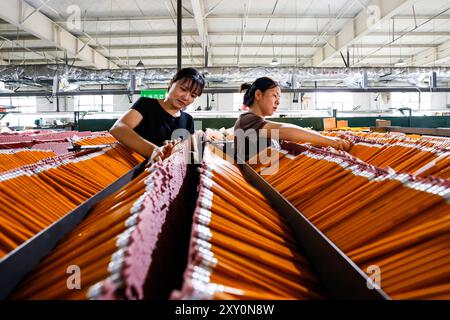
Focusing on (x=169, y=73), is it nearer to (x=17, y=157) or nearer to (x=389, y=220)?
(x=17, y=157)

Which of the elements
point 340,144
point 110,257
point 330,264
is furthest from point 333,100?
point 110,257

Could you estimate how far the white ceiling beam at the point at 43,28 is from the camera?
6531 millimetres

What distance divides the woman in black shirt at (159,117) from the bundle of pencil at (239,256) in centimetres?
97

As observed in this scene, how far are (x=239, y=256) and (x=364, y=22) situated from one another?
8.90 m

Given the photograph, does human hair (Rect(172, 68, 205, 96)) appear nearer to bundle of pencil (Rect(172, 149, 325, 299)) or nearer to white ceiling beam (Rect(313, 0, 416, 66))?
bundle of pencil (Rect(172, 149, 325, 299))

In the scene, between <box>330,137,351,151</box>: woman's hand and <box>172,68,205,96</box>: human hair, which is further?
<box>330,137,351,151</box>: woman's hand

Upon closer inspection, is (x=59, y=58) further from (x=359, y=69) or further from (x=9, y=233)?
(x=9, y=233)

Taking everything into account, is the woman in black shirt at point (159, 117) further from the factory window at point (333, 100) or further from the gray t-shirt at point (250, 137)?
the factory window at point (333, 100)

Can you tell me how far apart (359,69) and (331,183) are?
27.0 ft

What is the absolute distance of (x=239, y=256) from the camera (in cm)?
64

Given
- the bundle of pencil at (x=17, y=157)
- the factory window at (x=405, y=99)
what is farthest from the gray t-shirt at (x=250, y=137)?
the factory window at (x=405, y=99)

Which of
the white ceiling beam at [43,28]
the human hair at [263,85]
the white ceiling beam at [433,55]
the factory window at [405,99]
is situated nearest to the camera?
the human hair at [263,85]

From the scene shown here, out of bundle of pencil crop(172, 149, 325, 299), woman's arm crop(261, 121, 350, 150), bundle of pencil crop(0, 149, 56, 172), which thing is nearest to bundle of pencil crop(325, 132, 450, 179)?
woman's arm crop(261, 121, 350, 150)

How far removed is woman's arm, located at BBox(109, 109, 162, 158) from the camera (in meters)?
1.69
